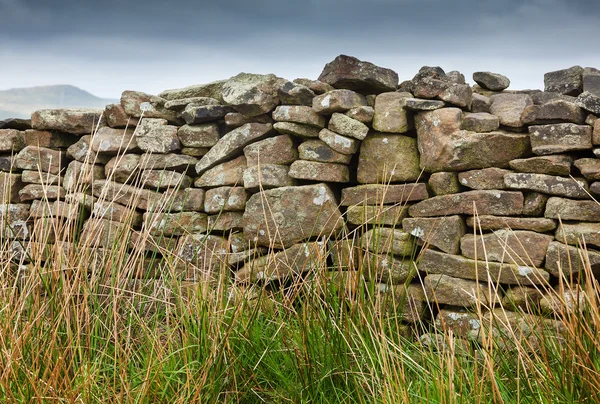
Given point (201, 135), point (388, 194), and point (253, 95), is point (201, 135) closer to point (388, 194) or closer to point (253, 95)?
point (253, 95)

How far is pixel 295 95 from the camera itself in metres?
4.13

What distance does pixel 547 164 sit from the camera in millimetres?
3596

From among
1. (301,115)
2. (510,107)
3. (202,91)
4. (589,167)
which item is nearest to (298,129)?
(301,115)

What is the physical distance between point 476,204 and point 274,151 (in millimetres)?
1439

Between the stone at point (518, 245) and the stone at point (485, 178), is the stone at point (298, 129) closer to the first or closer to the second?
the stone at point (485, 178)

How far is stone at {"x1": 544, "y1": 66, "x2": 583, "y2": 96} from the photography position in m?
4.09

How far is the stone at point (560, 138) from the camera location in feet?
11.7

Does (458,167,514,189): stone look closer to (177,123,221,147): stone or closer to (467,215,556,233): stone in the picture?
(467,215,556,233): stone

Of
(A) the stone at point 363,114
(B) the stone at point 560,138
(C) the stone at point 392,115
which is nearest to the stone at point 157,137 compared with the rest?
(A) the stone at point 363,114

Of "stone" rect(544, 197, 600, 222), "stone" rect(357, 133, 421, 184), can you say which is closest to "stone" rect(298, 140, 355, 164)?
"stone" rect(357, 133, 421, 184)

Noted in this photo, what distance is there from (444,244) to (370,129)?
948 mm

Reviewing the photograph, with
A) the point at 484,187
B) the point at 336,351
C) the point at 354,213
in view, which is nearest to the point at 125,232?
the point at 336,351

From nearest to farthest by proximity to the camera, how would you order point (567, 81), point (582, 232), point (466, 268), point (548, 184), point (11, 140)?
point (582, 232) < point (548, 184) < point (466, 268) < point (567, 81) < point (11, 140)

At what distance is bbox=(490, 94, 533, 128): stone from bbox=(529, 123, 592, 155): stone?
0.50 feet
